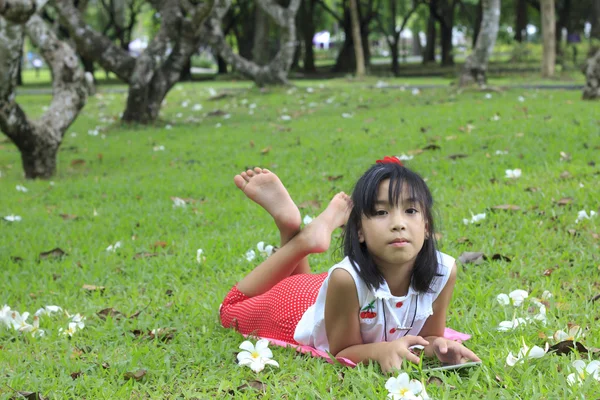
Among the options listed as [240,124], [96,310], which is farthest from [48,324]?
[240,124]

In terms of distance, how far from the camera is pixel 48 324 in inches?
135

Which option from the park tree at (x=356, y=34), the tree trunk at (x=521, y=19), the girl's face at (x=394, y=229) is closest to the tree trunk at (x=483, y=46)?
the park tree at (x=356, y=34)

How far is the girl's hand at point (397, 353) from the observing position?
2.50 m

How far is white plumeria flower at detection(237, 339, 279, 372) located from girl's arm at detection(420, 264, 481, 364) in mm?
575

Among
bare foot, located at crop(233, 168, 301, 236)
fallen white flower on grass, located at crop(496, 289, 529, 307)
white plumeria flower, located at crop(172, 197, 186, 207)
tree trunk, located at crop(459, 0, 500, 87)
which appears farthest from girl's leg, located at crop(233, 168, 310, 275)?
tree trunk, located at crop(459, 0, 500, 87)

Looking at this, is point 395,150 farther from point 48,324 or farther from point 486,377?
point 486,377

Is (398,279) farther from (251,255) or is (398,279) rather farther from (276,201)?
(251,255)

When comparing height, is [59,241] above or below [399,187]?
below

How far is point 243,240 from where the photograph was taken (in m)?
4.68

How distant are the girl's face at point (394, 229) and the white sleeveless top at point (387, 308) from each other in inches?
5.1

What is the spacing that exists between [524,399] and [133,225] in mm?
3666

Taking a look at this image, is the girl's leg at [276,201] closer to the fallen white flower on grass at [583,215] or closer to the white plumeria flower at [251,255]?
the white plumeria flower at [251,255]

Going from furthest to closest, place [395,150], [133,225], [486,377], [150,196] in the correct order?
1. [395,150]
2. [150,196]
3. [133,225]
4. [486,377]

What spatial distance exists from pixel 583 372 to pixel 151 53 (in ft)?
31.6
